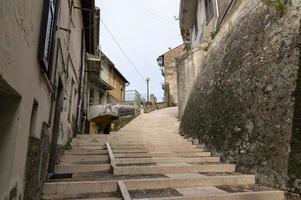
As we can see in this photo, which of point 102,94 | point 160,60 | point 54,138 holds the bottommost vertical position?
point 54,138

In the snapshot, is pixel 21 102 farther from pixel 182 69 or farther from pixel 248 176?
pixel 182 69

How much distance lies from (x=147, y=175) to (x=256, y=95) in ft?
9.34

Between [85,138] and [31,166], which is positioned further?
[85,138]

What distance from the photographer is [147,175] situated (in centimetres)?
529

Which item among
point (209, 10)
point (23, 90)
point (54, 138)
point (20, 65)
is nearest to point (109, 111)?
point (209, 10)

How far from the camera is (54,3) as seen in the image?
3.81 m

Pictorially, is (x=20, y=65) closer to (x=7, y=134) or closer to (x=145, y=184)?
(x=7, y=134)

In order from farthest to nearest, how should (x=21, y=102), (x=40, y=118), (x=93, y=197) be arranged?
1. (x=93, y=197)
2. (x=40, y=118)
3. (x=21, y=102)

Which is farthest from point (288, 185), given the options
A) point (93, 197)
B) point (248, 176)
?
point (93, 197)

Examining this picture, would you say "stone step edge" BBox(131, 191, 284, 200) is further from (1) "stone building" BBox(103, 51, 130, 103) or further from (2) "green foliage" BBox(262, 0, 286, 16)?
(1) "stone building" BBox(103, 51, 130, 103)

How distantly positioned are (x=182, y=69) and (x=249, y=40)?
698 cm

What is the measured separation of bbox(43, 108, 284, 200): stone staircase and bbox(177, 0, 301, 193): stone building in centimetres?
44

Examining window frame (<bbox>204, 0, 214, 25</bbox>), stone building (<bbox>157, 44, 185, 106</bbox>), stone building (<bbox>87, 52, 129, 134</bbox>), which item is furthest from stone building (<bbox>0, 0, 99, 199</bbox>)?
stone building (<bbox>157, 44, 185, 106</bbox>)

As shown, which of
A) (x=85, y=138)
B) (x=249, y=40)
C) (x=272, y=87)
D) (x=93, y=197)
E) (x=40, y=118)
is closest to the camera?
(x=40, y=118)
